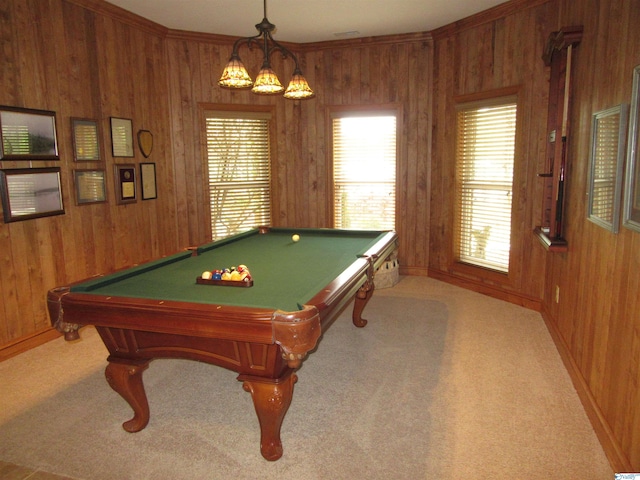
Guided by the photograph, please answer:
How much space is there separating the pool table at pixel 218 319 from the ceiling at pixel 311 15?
9.06 ft

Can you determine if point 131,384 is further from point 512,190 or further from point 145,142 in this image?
point 512,190

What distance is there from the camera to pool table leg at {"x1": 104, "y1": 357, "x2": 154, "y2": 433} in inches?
94.3

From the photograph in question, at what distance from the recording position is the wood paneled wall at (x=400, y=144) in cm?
247

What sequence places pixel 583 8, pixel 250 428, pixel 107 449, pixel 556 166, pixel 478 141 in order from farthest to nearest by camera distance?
1. pixel 478 141
2. pixel 556 166
3. pixel 583 8
4. pixel 250 428
5. pixel 107 449

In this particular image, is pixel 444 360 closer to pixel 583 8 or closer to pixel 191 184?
pixel 583 8

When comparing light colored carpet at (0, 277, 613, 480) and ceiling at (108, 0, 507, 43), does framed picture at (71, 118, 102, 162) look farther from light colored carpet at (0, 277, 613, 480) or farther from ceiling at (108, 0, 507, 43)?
light colored carpet at (0, 277, 613, 480)

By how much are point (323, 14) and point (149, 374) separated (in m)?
3.68

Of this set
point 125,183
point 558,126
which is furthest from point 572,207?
point 125,183

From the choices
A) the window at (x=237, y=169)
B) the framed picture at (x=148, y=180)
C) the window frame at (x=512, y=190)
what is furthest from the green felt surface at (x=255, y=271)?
the window at (x=237, y=169)

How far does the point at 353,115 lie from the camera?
5.65 meters

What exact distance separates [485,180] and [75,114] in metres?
3.96

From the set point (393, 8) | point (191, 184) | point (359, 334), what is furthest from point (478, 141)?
point (191, 184)

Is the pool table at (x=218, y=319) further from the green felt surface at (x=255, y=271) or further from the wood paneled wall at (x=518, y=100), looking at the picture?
the wood paneled wall at (x=518, y=100)

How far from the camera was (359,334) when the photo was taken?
3.87 meters
